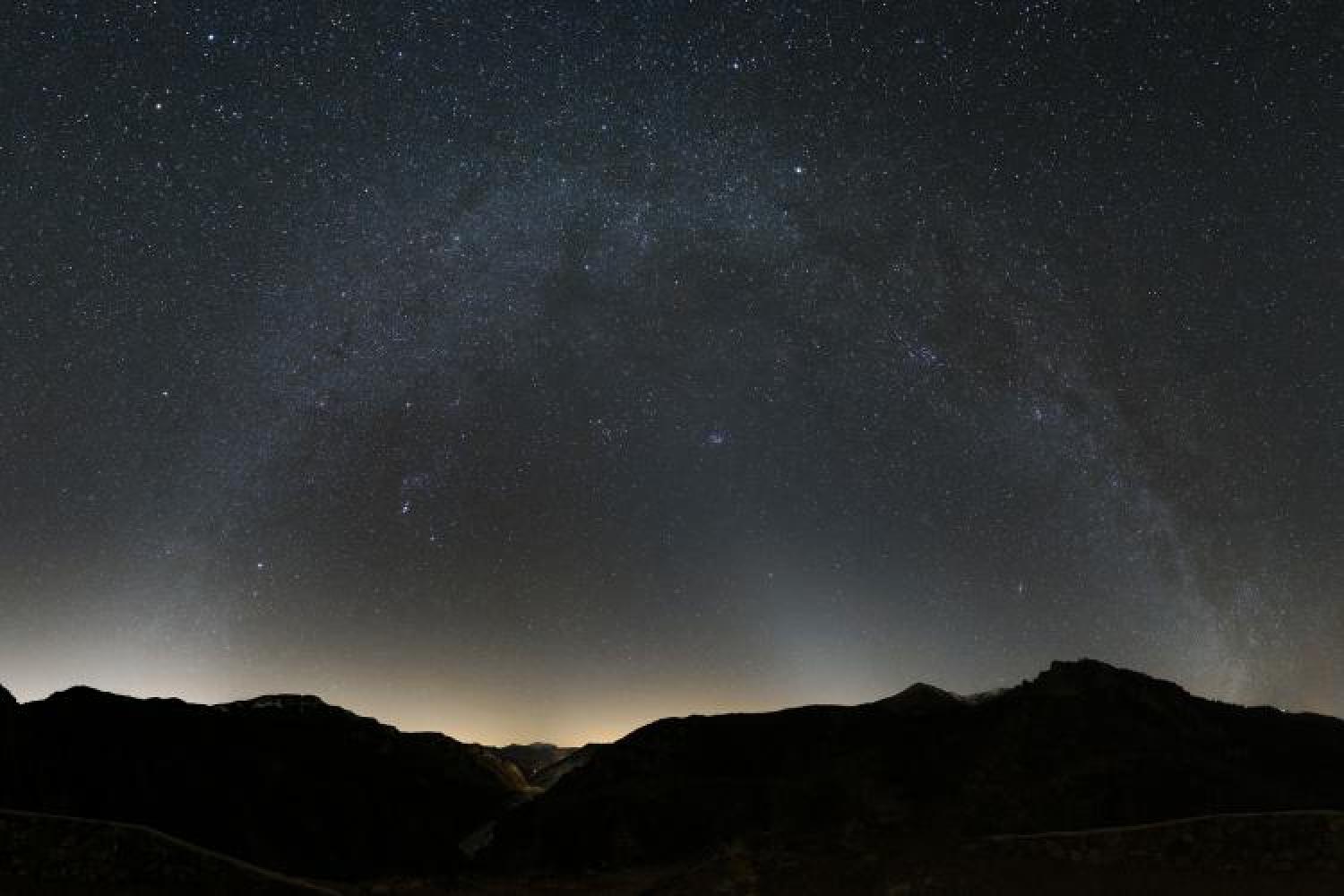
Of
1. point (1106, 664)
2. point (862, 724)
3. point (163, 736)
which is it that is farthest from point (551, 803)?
point (1106, 664)

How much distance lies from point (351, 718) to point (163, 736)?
8.13m

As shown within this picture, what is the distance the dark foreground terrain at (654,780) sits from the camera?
26.0 m

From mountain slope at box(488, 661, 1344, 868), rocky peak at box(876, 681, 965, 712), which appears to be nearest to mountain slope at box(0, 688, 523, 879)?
mountain slope at box(488, 661, 1344, 868)

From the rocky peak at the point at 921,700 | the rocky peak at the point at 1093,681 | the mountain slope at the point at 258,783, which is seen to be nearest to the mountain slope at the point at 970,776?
the rocky peak at the point at 1093,681

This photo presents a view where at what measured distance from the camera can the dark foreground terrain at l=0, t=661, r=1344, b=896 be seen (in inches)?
1022

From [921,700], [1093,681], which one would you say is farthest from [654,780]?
[1093,681]

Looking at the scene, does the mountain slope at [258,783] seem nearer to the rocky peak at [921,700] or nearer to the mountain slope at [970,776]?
the mountain slope at [970,776]

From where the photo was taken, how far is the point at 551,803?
3150 centimetres

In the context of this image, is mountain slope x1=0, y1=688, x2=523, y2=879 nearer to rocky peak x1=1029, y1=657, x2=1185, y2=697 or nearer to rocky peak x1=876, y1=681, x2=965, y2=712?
rocky peak x1=876, y1=681, x2=965, y2=712

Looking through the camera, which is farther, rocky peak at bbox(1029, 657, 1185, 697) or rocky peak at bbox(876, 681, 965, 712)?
rocky peak at bbox(876, 681, 965, 712)

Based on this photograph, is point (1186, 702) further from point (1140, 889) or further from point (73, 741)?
point (73, 741)

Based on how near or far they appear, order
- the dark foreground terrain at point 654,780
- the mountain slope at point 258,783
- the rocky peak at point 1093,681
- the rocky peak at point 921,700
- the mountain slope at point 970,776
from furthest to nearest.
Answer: the rocky peak at point 921,700
the rocky peak at point 1093,681
the mountain slope at point 258,783
the mountain slope at point 970,776
the dark foreground terrain at point 654,780

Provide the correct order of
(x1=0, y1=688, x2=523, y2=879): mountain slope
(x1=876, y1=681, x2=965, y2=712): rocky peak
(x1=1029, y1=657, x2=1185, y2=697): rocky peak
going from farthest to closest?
1. (x1=876, y1=681, x2=965, y2=712): rocky peak
2. (x1=1029, y1=657, x2=1185, y2=697): rocky peak
3. (x1=0, y1=688, x2=523, y2=879): mountain slope

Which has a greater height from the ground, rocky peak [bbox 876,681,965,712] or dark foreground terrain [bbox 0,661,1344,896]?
rocky peak [bbox 876,681,965,712]
